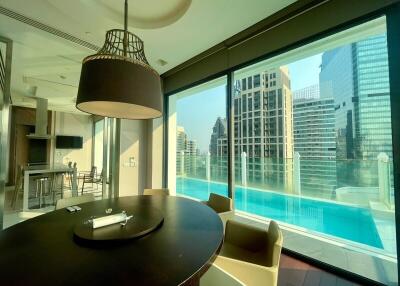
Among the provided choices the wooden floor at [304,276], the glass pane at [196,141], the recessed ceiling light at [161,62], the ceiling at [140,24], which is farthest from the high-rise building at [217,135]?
the wooden floor at [304,276]

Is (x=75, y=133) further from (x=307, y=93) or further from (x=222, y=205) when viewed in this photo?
(x=307, y=93)

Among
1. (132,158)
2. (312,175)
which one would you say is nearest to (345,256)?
(312,175)

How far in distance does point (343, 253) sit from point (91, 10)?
4332 millimetres

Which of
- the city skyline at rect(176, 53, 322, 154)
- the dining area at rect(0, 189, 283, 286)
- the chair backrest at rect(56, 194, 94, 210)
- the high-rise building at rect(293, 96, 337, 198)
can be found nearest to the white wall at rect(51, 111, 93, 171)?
the city skyline at rect(176, 53, 322, 154)

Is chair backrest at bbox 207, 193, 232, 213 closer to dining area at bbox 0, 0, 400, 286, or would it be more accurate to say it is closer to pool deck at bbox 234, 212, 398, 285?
dining area at bbox 0, 0, 400, 286

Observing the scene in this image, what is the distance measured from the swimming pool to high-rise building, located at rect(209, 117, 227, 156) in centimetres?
69

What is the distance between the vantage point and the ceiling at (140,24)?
2.29 meters

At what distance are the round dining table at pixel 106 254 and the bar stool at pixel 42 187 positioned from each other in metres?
4.53

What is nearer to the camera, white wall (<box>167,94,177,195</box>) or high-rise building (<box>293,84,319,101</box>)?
high-rise building (<box>293,84,319,101</box>)

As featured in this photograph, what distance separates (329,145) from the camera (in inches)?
104

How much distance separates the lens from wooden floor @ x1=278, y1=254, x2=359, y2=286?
2.04m

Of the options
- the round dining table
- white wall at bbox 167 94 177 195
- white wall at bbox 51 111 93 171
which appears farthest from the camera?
white wall at bbox 51 111 93 171

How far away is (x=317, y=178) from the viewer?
2.96 meters

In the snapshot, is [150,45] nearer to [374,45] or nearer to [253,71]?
[253,71]
